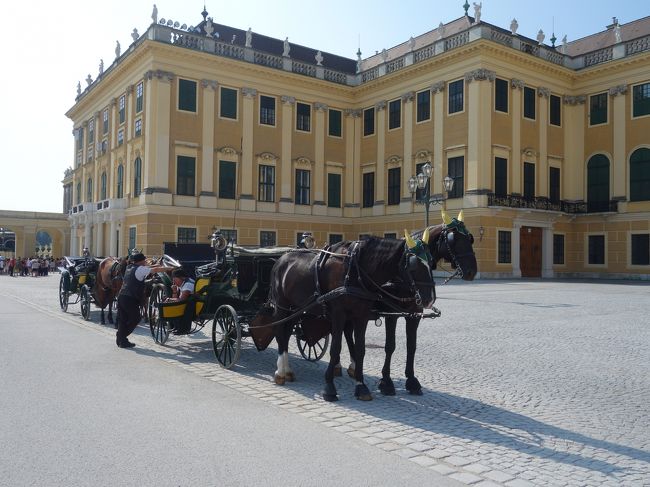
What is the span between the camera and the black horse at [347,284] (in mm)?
6637

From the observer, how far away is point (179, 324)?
994 centimetres

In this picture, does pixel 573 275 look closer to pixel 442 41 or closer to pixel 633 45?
pixel 633 45

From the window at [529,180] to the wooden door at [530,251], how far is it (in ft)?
6.79

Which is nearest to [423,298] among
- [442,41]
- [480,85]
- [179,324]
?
[179,324]

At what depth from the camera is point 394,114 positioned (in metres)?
39.2

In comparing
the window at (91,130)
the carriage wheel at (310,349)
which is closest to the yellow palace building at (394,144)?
the window at (91,130)

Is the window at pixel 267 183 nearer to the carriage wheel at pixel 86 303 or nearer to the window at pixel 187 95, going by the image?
the window at pixel 187 95

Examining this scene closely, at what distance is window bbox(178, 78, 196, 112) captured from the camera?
3484cm

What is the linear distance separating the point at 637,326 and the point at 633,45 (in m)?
27.2

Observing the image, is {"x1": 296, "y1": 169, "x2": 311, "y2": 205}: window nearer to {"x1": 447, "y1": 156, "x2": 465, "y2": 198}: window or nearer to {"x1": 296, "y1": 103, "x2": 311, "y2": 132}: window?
{"x1": 296, "y1": 103, "x2": 311, "y2": 132}: window

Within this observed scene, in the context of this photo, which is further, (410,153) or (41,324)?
(410,153)

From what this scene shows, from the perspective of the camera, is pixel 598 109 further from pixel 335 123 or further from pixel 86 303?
pixel 86 303

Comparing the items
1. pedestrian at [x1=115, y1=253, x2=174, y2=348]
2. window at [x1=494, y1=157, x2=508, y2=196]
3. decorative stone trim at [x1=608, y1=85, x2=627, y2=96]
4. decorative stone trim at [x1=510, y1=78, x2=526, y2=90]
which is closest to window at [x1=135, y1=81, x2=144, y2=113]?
window at [x1=494, y1=157, x2=508, y2=196]

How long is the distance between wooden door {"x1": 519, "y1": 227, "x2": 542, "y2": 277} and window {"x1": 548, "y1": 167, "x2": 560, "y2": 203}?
2.46 meters
